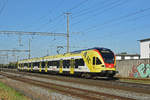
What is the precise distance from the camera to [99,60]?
20656 millimetres

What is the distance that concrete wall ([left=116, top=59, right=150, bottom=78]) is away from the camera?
897 inches

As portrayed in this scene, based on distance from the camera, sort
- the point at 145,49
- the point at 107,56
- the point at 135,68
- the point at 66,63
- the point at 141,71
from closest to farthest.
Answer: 1. the point at 107,56
2. the point at 141,71
3. the point at 135,68
4. the point at 66,63
5. the point at 145,49

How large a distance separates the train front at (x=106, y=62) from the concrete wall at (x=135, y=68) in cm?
416

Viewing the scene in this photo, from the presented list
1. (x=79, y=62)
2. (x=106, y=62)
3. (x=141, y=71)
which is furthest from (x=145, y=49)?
(x=106, y=62)

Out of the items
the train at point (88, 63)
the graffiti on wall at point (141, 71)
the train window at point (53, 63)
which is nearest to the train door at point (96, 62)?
the train at point (88, 63)

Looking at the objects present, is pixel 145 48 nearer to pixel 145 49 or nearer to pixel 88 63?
pixel 145 49

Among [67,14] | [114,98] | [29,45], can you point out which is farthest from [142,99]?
[29,45]

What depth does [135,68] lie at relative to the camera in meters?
24.5

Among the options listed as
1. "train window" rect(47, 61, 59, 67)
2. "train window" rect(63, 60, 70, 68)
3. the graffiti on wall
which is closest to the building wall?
"train window" rect(47, 61, 59, 67)

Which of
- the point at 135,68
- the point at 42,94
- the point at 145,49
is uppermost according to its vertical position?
the point at 145,49

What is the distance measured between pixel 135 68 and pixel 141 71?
1099 millimetres

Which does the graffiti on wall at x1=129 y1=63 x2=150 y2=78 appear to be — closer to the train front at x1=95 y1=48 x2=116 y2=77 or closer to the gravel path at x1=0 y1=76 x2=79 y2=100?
the train front at x1=95 y1=48 x2=116 y2=77

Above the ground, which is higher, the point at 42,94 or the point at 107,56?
the point at 107,56

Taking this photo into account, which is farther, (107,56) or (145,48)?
(145,48)
